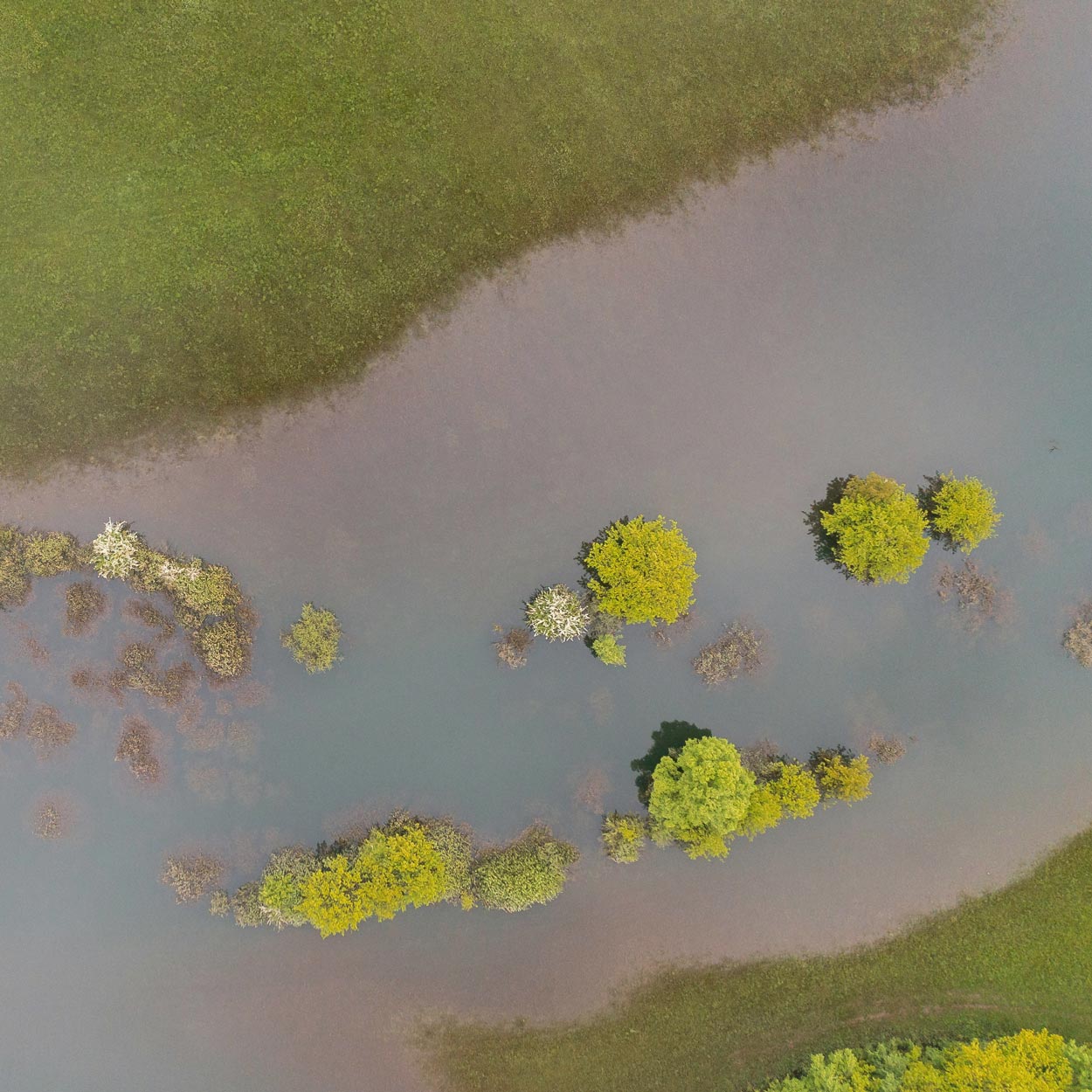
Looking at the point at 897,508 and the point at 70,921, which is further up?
the point at 897,508

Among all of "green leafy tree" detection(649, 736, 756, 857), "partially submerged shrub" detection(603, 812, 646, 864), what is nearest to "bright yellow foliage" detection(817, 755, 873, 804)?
"green leafy tree" detection(649, 736, 756, 857)

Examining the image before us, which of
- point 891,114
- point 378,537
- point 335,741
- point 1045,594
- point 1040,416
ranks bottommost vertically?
point 1045,594

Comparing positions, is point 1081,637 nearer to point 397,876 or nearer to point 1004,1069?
point 1004,1069

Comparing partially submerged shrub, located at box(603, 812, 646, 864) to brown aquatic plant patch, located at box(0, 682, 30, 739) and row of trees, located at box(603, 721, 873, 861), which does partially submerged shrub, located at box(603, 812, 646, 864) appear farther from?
brown aquatic plant patch, located at box(0, 682, 30, 739)

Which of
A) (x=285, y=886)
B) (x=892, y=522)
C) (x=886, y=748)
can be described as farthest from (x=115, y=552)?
(x=886, y=748)

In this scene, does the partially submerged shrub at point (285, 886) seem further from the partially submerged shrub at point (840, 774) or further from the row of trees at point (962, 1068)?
the partially submerged shrub at point (840, 774)

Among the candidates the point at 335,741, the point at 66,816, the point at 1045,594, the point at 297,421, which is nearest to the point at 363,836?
the point at 335,741

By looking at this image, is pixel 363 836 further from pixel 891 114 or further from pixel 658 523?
pixel 891 114
